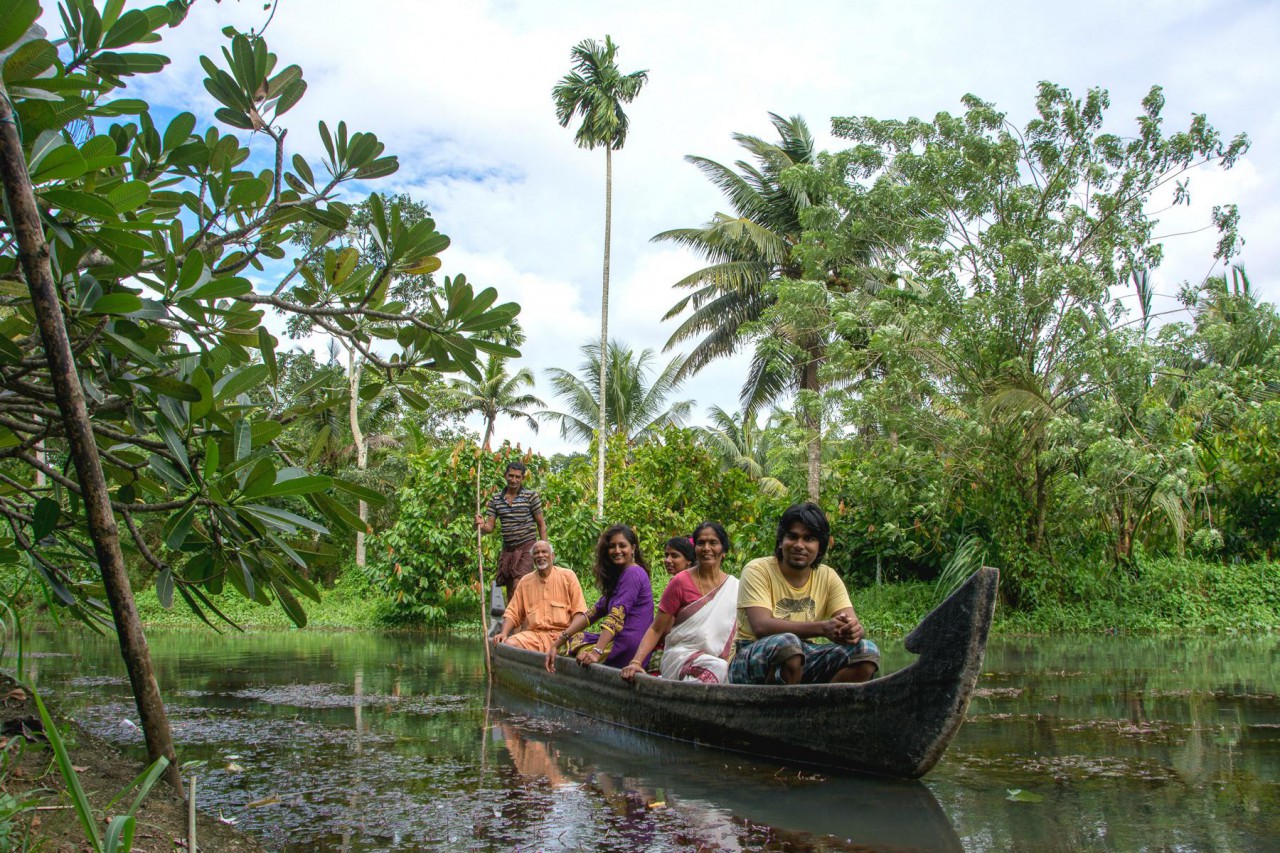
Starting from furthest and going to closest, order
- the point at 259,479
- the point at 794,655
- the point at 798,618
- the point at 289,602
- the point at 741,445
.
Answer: the point at 741,445 < the point at 798,618 < the point at 794,655 < the point at 289,602 < the point at 259,479

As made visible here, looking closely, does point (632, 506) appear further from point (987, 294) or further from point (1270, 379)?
point (1270, 379)

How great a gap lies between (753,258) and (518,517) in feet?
37.0

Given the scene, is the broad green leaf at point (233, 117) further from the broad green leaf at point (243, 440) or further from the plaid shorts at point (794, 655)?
the plaid shorts at point (794, 655)

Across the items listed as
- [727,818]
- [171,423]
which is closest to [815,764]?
[727,818]

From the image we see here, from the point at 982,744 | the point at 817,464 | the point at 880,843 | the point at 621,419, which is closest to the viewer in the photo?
the point at 880,843

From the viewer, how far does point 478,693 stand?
7016 millimetres

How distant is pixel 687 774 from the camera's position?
4273mm

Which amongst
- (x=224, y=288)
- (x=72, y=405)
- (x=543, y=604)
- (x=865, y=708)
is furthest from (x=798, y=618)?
(x=72, y=405)

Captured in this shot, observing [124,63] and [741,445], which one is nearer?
[124,63]

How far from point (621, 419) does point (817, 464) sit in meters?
8.09

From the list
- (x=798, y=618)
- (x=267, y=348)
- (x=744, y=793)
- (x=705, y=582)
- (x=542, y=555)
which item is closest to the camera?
(x=267, y=348)

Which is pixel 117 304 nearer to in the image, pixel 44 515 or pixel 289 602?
pixel 44 515

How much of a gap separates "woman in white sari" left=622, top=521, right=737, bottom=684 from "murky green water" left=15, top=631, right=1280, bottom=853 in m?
0.45

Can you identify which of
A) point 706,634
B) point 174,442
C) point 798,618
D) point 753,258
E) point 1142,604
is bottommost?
point 1142,604
